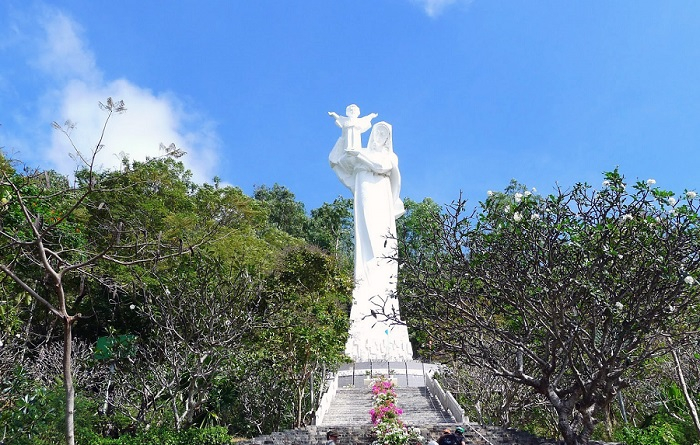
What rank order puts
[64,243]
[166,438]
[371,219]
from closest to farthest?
[166,438] → [64,243] → [371,219]

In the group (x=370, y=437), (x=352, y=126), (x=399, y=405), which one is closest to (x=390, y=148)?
(x=352, y=126)

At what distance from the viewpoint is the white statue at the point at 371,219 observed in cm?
2078

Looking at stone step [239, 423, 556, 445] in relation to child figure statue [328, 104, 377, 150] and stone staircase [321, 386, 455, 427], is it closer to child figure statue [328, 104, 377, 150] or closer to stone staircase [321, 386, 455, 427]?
stone staircase [321, 386, 455, 427]

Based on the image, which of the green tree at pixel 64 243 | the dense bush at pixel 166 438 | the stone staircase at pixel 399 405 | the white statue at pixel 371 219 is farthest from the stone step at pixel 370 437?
the white statue at pixel 371 219

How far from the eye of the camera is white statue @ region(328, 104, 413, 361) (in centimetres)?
2078

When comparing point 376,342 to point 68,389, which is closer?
point 68,389

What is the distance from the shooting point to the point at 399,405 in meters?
14.3

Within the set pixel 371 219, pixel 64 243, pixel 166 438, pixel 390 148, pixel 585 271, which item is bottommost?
pixel 166 438

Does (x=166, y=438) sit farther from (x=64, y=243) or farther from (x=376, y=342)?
(x=376, y=342)

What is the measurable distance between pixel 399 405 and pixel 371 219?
975 centimetres

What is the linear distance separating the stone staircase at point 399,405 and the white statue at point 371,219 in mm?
3753

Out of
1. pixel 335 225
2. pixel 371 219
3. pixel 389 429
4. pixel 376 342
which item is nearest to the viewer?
pixel 389 429

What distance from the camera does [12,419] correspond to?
28.5ft

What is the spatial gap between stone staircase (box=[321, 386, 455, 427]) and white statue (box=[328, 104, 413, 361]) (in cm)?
375
